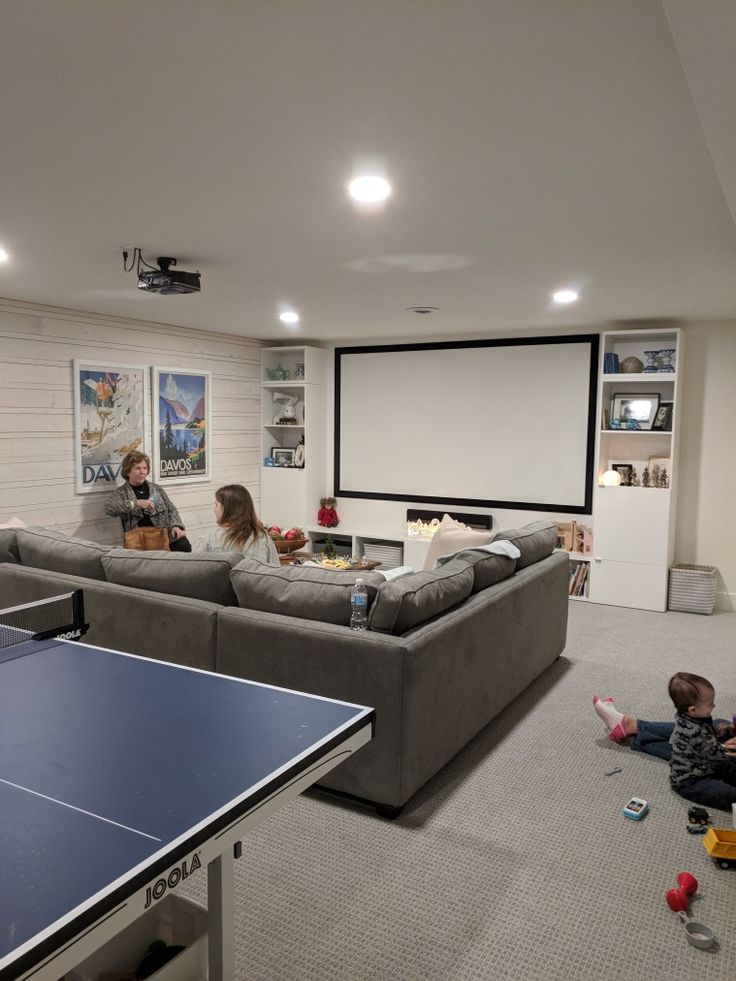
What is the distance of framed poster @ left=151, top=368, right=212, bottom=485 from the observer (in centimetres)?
636

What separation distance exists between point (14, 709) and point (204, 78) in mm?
1675

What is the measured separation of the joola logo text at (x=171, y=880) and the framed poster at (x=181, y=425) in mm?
5401

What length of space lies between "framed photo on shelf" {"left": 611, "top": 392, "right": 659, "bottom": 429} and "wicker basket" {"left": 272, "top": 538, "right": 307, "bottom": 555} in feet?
9.55

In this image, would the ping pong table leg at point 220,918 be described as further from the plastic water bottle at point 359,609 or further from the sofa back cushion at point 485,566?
the sofa back cushion at point 485,566

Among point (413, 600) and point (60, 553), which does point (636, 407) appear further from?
point (60, 553)

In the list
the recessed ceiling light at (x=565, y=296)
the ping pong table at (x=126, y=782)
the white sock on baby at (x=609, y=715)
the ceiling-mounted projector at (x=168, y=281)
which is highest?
the recessed ceiling light at (x=565, y=296)

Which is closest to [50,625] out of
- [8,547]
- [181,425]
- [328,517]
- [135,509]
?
[8,547]

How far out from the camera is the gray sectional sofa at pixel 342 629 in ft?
9.04

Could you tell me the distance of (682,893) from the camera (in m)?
2.24

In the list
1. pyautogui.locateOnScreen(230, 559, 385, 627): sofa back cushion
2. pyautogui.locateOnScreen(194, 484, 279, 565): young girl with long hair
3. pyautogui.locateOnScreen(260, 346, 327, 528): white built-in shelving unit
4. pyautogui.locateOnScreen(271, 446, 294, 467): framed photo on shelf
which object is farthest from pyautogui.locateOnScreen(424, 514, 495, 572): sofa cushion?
pyautogui.locateOnScreen(271, 446, 294, 467): framed photo on shelf

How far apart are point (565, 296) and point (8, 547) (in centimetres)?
378

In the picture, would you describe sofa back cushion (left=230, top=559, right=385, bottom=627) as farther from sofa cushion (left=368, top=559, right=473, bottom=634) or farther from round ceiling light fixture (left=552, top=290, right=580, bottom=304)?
round ceiling light fixture (left=552, top=290, right=580, bottom=304)

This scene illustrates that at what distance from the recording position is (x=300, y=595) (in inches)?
119

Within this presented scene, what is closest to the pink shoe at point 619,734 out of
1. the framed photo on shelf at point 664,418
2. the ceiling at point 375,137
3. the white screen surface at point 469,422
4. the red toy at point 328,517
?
the ceiling at point 375,137
